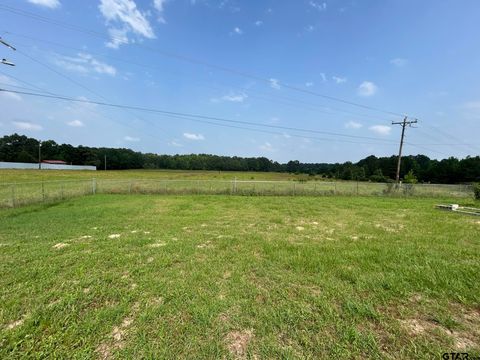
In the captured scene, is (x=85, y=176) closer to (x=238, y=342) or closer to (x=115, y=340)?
(x=115, y=340)

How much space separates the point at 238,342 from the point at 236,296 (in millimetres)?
847

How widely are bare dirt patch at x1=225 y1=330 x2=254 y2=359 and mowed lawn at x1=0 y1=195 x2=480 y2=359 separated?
0.01m

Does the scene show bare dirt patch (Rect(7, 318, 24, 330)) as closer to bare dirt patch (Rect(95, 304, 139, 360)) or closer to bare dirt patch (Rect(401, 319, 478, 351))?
bare dirt patch (Rect(95, 304, 139, 360))

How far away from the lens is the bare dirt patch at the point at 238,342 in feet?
7.54

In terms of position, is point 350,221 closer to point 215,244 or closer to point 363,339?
point 215,244

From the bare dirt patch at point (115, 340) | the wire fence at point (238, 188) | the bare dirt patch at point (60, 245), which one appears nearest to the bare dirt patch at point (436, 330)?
the bare dirt patch at point (115, 340)

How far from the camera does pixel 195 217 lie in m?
9.31

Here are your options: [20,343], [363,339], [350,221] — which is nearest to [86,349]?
[20,343]

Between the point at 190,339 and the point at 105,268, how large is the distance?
2508 mm

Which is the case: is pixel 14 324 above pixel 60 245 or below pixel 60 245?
above

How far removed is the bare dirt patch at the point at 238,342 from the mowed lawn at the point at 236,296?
1 cm

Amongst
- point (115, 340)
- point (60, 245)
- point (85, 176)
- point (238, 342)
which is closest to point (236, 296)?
point (238, 342)

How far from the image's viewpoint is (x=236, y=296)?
3295mm

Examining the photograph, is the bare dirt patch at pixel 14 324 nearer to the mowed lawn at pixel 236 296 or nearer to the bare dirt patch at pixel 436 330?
the mowed lawn at pixel 236 296
